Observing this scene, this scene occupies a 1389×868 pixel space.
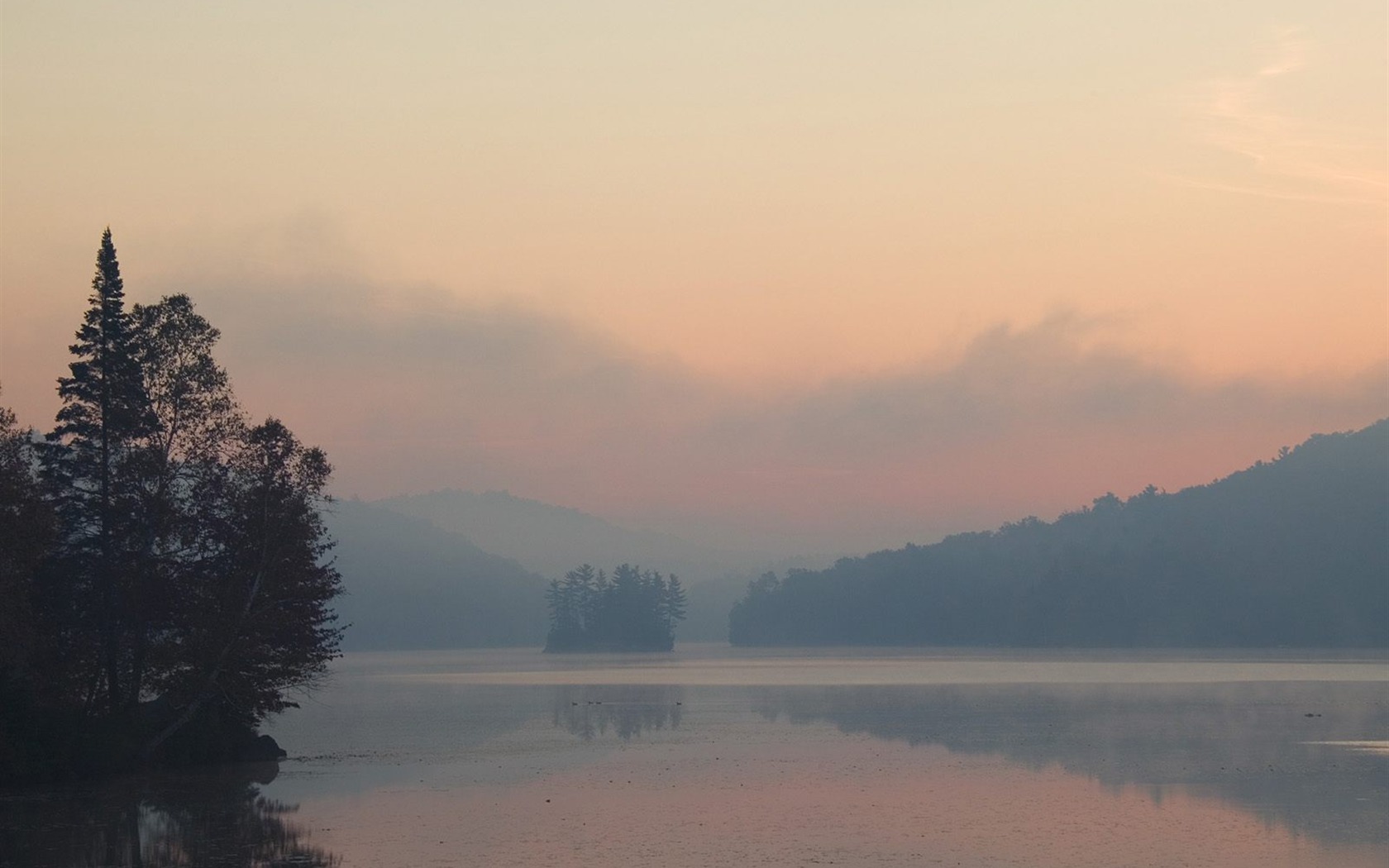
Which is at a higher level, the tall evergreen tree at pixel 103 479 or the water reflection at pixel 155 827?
the tall evergreen tree at pixel 103 479

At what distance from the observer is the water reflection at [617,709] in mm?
70312

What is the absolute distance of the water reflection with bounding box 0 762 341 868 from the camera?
32344 mm

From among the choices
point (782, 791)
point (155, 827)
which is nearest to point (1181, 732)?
point (782, 791)

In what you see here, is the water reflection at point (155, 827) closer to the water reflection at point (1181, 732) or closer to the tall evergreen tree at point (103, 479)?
the tall evergreen tree at point (103, 479)

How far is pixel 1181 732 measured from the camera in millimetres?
60344

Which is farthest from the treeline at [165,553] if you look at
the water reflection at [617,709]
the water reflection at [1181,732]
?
the water reflection at [1181,732]

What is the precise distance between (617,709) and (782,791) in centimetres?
4465

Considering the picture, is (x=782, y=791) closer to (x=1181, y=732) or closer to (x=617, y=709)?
(x=1181, y=732)

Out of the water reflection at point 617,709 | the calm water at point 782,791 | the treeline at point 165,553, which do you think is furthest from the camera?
the water reflection at point 617,709

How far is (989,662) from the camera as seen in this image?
16050 centimetres

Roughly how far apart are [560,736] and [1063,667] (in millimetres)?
85113

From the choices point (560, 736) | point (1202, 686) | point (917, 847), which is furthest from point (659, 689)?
point (917, 847)

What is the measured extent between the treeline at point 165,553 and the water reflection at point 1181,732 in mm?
26000

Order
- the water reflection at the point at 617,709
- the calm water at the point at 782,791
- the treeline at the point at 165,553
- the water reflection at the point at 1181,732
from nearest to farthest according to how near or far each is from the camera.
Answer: the calm water at the point at 782,791 < the water reflection at the point at 1181,732 < the treeline at the point at 165,553 < the water reflection at the point at 617,709
